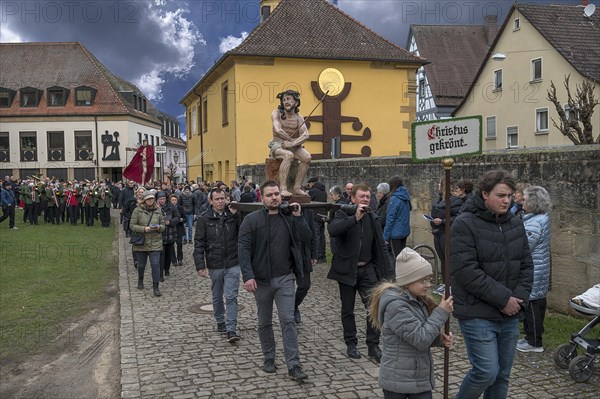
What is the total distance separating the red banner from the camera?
19.3 metres

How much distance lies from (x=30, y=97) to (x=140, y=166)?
1541 inches

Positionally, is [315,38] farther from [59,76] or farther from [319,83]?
[59,76]

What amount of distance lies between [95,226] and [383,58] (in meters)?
14.1

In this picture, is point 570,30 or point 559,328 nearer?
point 559,328

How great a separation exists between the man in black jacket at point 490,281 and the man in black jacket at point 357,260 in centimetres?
218

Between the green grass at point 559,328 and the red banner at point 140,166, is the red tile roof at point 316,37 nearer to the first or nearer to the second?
the red banner at point 140,166

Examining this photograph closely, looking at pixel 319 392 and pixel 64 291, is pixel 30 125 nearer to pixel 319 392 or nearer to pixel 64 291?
pixel 64 291

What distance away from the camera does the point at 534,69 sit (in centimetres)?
3356

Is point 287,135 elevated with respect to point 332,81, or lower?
lower

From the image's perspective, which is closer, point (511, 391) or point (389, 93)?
point (511, 391)

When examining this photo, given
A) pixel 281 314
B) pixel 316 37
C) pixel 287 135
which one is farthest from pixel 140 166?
pixel 281 314

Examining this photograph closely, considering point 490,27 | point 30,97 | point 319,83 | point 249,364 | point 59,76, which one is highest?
point 490,27

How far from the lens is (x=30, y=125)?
53.3 metres

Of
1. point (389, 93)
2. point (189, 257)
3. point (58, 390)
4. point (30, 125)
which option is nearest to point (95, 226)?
point (189, 257)
